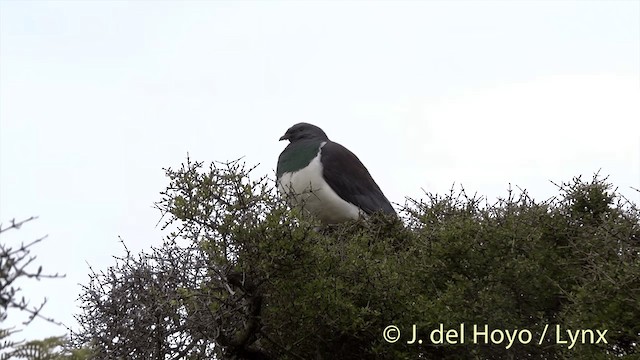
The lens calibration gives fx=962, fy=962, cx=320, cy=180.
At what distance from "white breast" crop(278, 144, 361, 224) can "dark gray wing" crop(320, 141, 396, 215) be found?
0.07 m

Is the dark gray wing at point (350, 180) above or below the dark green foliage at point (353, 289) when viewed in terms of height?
above

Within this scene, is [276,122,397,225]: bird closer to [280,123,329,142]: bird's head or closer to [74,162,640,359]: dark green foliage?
[280,123,329,142]: bird's head

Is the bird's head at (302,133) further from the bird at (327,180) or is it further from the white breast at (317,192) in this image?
the white breast at (317,192)

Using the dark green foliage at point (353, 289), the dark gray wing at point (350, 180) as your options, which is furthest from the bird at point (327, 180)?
the dark green foliage at point (353, 289)

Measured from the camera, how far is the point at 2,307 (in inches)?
175

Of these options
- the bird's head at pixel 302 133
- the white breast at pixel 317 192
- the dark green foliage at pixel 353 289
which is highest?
the bird's head at pixel 302 133

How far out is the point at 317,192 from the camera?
1080cm

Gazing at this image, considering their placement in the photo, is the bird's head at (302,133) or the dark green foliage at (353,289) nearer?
the dark green foliage at (353,289)

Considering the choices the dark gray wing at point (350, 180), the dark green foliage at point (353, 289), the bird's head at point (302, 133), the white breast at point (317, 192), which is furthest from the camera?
the bird's head at point (302, 133)

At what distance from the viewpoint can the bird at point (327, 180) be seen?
1085 cm

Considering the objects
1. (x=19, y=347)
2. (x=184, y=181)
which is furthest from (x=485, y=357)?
(x=19, y=347)

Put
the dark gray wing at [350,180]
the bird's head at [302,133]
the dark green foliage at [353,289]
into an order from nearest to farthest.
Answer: the dark green foliage at [353,289]
the dark gray wing at [350,180]
the bird's head at [302,133]

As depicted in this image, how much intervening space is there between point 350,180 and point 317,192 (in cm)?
53

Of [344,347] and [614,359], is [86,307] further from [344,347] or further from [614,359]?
[614,359]
